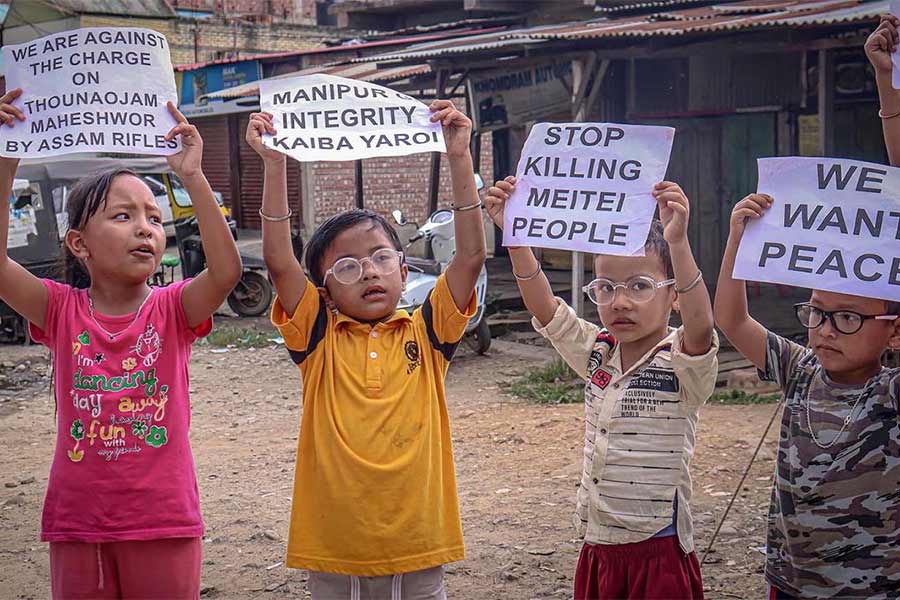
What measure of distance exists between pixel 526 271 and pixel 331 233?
55 cm

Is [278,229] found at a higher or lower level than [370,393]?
higher

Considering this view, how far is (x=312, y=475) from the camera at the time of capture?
275cm

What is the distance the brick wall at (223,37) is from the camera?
23750mm

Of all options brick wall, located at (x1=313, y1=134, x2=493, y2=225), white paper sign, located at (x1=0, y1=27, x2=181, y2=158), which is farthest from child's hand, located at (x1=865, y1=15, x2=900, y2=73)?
brick wall, located at (x1=313, y1=134, x2=493, y2=225)

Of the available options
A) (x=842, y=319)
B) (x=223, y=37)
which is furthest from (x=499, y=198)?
(x=223, y=37)

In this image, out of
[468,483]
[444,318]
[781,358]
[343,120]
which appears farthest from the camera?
[468,483]

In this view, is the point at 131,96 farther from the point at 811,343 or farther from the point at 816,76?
the point at 816,76

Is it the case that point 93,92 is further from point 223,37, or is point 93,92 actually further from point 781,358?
point 223,37

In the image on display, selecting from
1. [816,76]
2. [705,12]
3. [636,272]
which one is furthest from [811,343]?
[816,76]

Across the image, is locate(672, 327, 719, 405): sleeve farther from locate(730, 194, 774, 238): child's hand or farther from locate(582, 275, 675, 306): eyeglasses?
locate(730, 194, 774, 238): child's hand

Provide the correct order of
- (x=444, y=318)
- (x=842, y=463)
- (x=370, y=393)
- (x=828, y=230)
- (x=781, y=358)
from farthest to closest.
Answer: (x=444, y=318)
(x=370, y=393)
(x=781, y=358)
(x=828, y=230)
(x=842, y=463)

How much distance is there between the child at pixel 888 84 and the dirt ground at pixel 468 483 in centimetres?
220

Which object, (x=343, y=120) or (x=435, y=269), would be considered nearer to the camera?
(x=343, y=120)

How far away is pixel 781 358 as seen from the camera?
2.65 m
